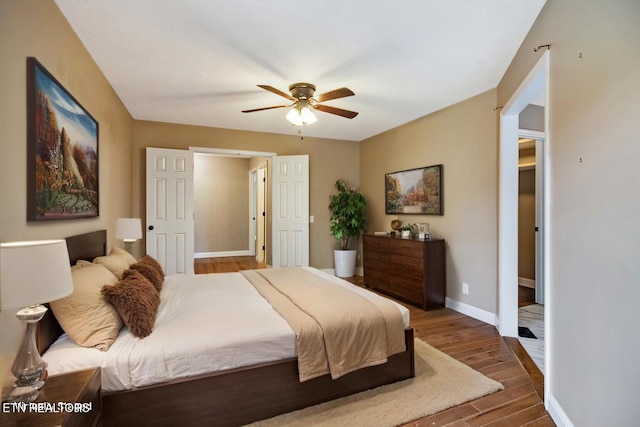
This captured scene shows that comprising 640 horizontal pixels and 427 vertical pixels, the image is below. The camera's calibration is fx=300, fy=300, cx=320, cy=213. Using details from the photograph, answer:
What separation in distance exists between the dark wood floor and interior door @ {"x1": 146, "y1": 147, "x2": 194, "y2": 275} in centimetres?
332

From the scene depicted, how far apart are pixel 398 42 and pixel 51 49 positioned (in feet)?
7.63

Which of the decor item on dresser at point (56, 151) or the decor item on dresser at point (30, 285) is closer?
the decor item on dresser at point (30, 285)

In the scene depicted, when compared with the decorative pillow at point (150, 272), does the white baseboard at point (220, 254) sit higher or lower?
lower

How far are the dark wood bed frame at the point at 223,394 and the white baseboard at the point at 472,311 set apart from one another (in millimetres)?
1827

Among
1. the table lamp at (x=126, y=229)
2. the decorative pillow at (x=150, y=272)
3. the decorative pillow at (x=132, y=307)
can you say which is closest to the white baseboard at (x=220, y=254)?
the table lamp at (x=126, y=229)

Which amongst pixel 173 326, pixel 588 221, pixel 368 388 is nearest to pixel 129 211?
pixel 173 326

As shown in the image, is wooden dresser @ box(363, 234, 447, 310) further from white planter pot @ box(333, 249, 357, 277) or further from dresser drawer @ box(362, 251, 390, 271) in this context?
white planter pot @ box(333, 249, 357, 277)

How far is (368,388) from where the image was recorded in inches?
80.4

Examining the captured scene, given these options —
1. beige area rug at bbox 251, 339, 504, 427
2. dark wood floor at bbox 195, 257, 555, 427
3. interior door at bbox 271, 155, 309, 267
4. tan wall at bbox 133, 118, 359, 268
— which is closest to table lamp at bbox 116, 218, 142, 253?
tan wall at bbox 133, 118, 359, 268

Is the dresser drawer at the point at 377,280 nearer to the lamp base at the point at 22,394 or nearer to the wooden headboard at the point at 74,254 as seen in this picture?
the wooden headboard at the point at 74,254

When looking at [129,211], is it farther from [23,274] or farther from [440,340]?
[440,340]

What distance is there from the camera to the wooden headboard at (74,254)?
1.47m

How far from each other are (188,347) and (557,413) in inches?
83.2

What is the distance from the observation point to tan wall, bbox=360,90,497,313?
3.22m
